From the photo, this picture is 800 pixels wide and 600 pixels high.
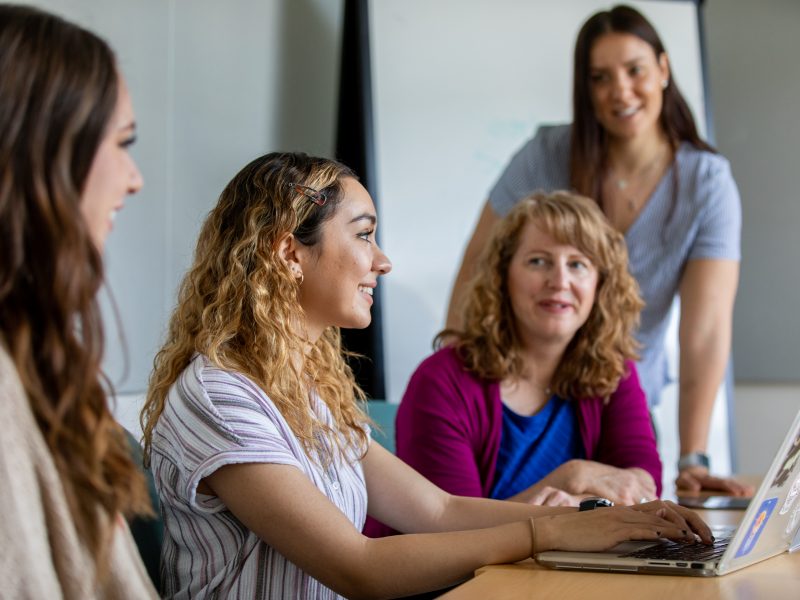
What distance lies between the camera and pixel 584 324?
87.7 inches

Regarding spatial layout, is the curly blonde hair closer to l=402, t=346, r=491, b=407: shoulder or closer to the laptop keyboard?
l=402, t=346, r=491, b=407: shoulder

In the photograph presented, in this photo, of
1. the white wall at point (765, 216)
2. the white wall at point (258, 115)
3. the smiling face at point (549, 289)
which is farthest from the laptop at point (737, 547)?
the white wall at point (765, 216)

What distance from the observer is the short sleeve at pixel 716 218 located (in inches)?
100

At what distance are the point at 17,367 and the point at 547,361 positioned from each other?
1.43 m

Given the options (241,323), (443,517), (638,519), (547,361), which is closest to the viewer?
(638,519)

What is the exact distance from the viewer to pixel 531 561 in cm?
136

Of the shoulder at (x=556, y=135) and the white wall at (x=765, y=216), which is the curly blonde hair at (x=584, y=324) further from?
the white wall at (x=765, y=216)

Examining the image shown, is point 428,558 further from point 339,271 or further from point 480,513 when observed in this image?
point 339,271

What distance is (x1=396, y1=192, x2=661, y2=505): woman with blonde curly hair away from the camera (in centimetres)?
201

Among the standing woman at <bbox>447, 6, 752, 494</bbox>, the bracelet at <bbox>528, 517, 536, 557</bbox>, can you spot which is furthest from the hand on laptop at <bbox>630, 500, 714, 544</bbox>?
the standing woman at <bbox>447, 6, 752, 494</bbox>

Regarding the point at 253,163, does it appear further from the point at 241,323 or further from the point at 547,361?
the point at 547,361

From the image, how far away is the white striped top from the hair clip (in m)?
0.29

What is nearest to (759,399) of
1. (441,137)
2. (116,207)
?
(441,137)

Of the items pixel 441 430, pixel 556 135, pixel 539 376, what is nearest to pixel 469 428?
pixel 441 430
